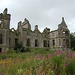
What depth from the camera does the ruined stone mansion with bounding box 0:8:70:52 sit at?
969 inches

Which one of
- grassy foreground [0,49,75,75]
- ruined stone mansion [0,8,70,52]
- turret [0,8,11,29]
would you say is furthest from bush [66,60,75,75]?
turret [0,8,11,29]

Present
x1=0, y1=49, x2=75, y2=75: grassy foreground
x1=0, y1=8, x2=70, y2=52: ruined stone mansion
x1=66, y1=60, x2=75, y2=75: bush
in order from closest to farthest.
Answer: x1=0, y1=49, x2=75, y2=75: grassy foreground → x1=66, y1=60, x2=75, y2=75: bush → x1=0, y1=8, x2=70, y2=52: ruined stone mansion

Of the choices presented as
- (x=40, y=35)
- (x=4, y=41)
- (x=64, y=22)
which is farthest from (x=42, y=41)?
(x=4, y=41)

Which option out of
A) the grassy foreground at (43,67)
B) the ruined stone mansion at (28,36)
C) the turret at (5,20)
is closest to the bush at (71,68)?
the grassy foreground at (43,67)

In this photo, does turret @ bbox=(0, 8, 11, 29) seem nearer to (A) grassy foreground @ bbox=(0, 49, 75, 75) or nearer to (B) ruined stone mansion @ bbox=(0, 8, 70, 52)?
(B) ruined stone mansion @ bbox=(0, 8, 70, 52)

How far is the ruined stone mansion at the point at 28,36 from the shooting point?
24.6 metres

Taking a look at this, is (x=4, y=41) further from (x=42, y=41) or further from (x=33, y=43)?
(x=42, y=41)

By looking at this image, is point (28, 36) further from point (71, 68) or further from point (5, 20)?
point (71, 68)

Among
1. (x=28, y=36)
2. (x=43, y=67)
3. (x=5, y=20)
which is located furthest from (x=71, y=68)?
(x=28, y=36)

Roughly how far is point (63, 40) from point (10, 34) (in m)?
17.5

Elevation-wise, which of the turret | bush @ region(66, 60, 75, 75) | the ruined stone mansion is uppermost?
the turret

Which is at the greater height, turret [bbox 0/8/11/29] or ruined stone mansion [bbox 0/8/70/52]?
turret [bbox 0/8/11/29]

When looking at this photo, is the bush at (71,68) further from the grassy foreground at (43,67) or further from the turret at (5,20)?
the turret at (5,20)

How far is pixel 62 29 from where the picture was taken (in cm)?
3256
